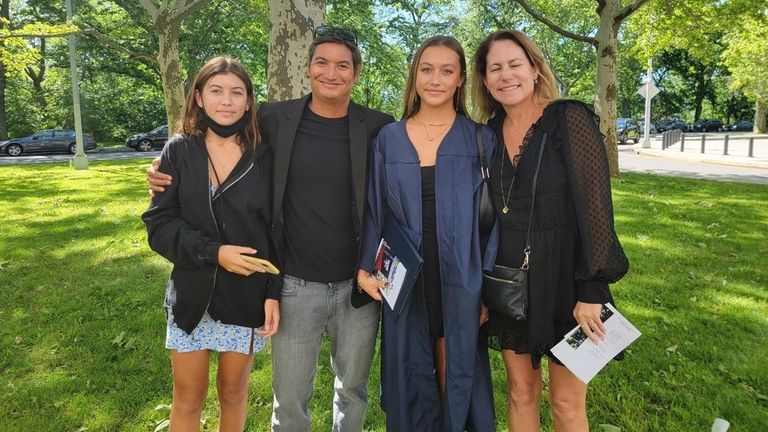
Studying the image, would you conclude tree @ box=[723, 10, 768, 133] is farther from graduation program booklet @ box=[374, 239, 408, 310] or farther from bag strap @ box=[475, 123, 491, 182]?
graduation program booklet @ box=[374, 239, 408, 310]

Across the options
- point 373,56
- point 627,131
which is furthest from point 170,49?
point 627,131

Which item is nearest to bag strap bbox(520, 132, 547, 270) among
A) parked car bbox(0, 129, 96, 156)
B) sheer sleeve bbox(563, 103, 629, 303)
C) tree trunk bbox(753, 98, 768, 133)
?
sheer sleeve bbox(563, 103, 629, 303)

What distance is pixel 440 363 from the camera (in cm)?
258

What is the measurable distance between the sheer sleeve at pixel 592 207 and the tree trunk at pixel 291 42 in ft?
8.48

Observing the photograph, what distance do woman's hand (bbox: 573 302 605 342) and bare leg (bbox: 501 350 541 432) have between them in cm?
36

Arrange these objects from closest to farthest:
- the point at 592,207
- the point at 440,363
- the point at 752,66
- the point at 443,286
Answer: the point at 592,207, the point at 443,286, the point at 440,363, the point at 752,66

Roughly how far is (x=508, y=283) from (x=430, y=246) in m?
0.39

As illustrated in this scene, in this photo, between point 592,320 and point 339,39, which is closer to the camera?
point 592,320

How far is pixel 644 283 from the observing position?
552 cm

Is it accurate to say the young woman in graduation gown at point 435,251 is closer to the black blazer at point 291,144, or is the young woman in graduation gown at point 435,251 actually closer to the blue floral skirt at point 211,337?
the black blazer at point 291,144

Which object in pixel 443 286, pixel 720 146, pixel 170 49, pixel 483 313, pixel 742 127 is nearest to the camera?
pixel 443 286

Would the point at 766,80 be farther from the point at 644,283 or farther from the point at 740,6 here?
the point at 644,283

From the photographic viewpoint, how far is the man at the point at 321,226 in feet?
7.95

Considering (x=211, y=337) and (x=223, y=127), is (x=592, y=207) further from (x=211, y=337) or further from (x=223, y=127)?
(x=211, y=337)
